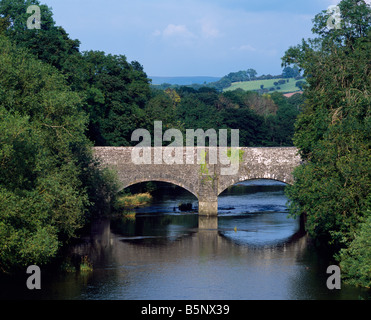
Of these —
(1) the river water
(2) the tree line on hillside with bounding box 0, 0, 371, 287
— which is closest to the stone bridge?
(2) the tree line on hillside with bounding box 0, 0, 371, 287

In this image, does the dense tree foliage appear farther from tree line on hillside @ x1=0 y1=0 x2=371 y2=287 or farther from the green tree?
the green tree

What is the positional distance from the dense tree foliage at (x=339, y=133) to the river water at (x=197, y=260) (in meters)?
2.49

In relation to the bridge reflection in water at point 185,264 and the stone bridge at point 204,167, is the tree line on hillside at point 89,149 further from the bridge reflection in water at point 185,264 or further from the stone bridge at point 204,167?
the bridge reflection in water at point 185,264

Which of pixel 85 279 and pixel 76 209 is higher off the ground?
pixel 76 209

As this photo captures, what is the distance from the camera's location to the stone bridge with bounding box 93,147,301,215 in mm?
48562

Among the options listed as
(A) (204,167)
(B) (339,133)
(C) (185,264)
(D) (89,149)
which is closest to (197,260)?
(C) (185,264)

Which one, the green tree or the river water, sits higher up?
the green tree

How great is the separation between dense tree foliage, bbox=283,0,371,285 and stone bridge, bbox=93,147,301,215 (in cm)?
799

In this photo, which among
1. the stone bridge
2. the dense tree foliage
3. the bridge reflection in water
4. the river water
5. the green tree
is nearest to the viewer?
the green tree

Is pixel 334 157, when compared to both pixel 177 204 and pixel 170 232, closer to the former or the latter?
pixel 170 232

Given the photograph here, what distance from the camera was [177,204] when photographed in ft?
190
